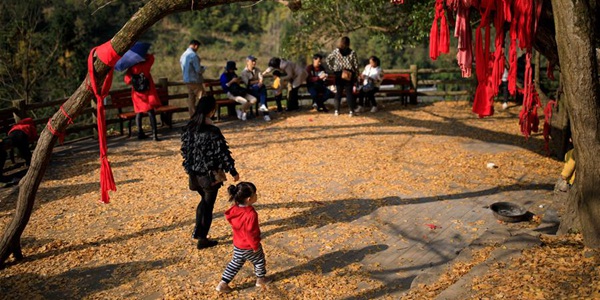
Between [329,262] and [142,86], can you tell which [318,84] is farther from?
[329,262]

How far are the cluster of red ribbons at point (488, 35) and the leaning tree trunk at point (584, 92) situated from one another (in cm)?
115

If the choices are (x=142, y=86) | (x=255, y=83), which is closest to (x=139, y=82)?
(x=142, y=86)

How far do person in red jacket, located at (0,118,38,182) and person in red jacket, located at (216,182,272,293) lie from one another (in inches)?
228

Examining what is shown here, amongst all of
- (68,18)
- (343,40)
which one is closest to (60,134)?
(343,40)

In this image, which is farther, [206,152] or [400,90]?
[400,90]

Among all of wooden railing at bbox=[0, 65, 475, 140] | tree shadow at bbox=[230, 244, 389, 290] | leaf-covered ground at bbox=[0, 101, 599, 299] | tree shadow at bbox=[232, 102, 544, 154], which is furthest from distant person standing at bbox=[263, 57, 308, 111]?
tree shadow at bbox=[230, 244, 389, 290]

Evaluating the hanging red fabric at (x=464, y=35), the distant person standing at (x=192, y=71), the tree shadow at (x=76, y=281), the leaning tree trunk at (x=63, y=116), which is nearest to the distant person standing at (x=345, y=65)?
the distant person standing at (x=192, y=71)

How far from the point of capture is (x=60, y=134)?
6.48 meters

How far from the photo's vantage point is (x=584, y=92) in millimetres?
5258

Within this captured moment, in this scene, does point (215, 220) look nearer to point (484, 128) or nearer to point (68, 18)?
point (484, 128)

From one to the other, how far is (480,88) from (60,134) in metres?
5.50

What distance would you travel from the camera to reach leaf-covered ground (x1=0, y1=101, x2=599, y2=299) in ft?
17.4

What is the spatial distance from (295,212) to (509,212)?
2795mm

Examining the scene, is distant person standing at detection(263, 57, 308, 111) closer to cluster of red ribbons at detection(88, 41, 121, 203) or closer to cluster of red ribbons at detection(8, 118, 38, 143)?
cluster of red ribbons at detection(8, 118, 38, 143)
